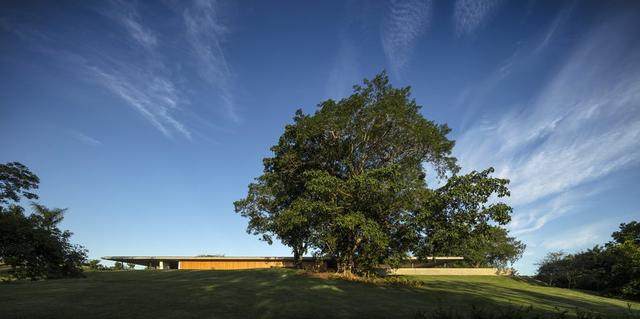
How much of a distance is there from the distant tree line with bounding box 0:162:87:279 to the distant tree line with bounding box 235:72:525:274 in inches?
556

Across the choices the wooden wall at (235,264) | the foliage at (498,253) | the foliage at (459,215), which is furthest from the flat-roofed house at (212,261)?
the foliage at (498,253)

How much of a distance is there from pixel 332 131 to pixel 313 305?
57.9 ft

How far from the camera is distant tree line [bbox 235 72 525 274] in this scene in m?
26.0

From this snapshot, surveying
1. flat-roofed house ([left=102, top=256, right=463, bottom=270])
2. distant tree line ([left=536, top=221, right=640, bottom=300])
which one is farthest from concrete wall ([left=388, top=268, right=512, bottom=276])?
distant tree line ([left=536, top=221, right=640, bottom=300])

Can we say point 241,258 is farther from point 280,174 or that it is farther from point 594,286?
point 594,286

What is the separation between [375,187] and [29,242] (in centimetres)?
1935

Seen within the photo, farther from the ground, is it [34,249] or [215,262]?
[34,249]

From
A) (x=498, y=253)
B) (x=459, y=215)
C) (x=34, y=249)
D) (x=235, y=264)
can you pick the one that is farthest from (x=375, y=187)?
(x=498, y=253)

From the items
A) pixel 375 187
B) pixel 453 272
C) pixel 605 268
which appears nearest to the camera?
pixel 375 187

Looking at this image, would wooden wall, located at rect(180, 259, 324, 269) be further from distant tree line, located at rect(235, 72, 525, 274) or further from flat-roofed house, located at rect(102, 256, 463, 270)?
distant tree line, located at rect(235, 72, 525, 274)

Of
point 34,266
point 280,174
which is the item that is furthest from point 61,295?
point 280,174

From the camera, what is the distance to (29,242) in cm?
1479

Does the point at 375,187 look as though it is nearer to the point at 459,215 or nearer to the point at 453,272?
the point at 459,215

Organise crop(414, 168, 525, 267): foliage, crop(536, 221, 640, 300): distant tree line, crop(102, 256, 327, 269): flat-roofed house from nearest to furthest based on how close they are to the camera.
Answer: crop(414, 168, 525, 267): foliage, crop(536, 221, 640, 300): distant tree line, crop(102, 256, 327, 269): flat-roofed house
